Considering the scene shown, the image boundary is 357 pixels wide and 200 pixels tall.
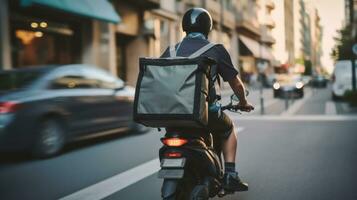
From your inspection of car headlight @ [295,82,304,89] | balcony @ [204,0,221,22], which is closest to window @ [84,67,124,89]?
car headlight @ [295,82,304,89]

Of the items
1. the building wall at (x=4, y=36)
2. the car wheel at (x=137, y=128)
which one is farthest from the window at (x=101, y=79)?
the building wall at (x=4, y=36)

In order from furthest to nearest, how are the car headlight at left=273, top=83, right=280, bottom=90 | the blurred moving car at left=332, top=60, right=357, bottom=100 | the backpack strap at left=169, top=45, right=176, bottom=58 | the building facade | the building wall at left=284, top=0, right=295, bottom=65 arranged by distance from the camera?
the building wall at left=284, top=0, right=295, bottom=65
the car headlight at left=273, top=83, right=280, bottom=90
the blurred moving car at left=332, top=60, right=357, bottom=100
the building facade
the backpack strap at left=169, top=45, right=176, bottom=58

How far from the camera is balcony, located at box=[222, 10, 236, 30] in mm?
43344

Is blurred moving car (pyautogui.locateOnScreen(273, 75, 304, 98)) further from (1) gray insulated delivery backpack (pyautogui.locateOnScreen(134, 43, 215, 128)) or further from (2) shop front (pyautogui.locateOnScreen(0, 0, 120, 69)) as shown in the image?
(1) gray insulated delivery backpack (pyautogui.locateOnScreen(134, 43, 215, 128))

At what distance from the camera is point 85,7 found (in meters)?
17.1

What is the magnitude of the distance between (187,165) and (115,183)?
236cm

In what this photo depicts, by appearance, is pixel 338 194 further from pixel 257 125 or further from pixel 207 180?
pixel 257 125

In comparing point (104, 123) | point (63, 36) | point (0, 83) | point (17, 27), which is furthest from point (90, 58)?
point (0, 83)

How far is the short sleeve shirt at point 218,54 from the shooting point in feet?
13.4

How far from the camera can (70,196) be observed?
17.9 feet

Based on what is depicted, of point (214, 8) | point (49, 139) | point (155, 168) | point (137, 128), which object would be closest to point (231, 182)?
point (155, 168)

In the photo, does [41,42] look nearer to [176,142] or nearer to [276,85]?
[176,142]

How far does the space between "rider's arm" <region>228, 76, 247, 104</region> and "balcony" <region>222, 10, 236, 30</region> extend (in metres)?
38.8

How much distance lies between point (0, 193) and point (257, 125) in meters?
8.24
